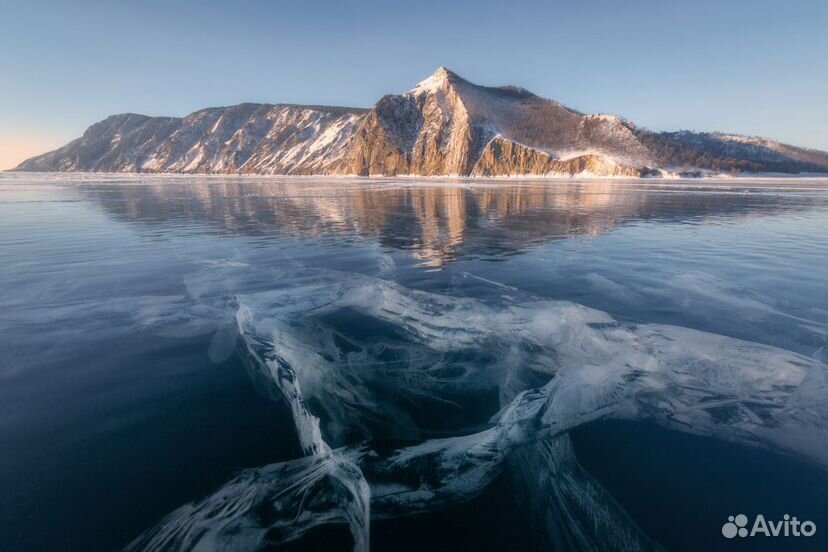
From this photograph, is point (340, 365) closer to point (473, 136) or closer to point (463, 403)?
point (463, 403)

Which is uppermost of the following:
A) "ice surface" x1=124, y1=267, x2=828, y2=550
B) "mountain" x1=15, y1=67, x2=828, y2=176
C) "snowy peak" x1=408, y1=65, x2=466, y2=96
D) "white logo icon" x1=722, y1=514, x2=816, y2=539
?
"snowy peak" x1=408, y1=65, x2=466, y2=96

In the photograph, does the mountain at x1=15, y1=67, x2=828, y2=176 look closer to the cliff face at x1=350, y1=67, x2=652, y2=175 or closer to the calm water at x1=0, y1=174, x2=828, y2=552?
the cliff face at x1=350, y1=67, x2=652, y2=175

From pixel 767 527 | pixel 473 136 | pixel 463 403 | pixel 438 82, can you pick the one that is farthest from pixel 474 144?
pixel 767 527

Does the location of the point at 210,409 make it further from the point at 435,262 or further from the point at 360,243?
the point at 360,243

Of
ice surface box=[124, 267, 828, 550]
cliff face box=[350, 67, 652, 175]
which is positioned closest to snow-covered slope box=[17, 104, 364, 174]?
cliff face box=[350, 67, 652, 175]

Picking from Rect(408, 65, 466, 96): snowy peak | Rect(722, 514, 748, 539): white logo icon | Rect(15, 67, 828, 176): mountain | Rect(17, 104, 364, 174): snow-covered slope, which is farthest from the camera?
Rect(17, 104, 364, 174): snow-covered slope

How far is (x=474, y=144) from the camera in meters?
119

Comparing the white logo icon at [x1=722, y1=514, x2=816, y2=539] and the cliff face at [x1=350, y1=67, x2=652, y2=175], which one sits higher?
the cliff face at [x1=350, y1=67, x2=652, y2=175]

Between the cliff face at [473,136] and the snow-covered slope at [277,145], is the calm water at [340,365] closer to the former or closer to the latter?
the cliff face at [473,136]

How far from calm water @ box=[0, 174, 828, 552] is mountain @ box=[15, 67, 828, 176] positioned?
4281 inches

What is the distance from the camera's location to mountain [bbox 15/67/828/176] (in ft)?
373

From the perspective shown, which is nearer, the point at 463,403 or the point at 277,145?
the point at 463,403

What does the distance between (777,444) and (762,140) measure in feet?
890

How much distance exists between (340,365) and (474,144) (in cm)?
12491
